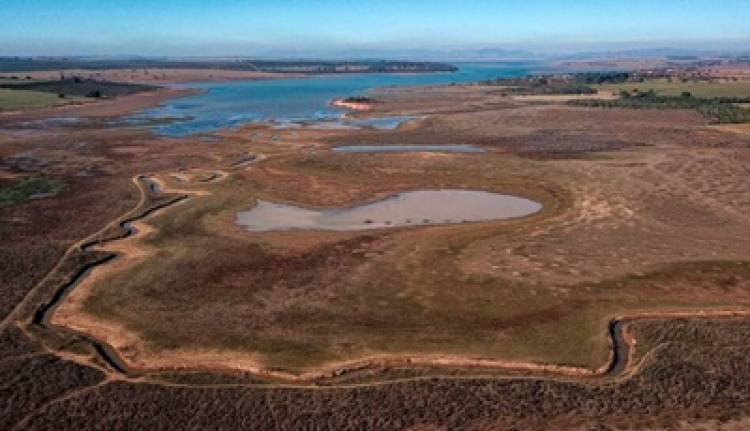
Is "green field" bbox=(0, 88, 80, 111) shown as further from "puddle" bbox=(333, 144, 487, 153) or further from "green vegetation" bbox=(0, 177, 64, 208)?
"puddle" bbox=(333, 144, 487, 153)

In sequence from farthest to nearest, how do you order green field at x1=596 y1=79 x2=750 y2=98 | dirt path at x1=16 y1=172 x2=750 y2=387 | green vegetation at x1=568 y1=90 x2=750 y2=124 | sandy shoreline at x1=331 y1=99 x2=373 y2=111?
green field at x1=596 y1=79 x2=750 y2=98 < sandy shoreline at x1=331 y1=99 x2=373 y2=111 < green vegetation at x1=568 y1=90 x2=750 y2=124 < dirt path at x1=16 y1=172 x2=750 y2=387

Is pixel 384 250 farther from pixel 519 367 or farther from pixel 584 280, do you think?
pixel 519 367

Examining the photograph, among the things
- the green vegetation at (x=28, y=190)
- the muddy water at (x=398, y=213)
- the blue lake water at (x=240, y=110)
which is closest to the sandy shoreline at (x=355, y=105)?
the blue lake water at (x=240, y=110)

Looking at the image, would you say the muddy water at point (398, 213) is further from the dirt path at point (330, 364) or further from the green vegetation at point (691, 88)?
the green vegetation at point (691, 88)

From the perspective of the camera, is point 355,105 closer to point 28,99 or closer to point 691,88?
point 28,99

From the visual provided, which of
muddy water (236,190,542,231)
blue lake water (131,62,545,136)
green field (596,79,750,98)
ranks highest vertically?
green field (596,79,750,98)

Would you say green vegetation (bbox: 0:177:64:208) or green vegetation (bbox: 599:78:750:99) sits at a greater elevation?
green vegetation (bbox: 599:78:750:99)

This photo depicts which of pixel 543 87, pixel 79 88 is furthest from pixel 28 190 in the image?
pixel 543 87

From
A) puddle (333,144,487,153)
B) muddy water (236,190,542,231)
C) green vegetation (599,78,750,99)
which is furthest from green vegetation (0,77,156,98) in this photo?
green vegetation (599,78,750,99)
